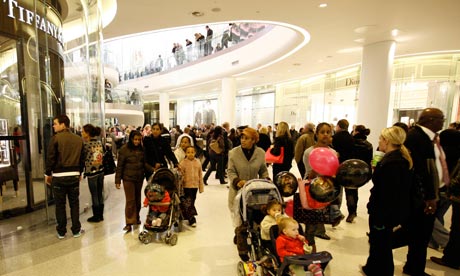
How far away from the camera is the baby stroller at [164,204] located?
359 cm

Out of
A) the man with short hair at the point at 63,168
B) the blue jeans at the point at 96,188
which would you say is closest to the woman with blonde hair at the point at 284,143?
the blue jeans at the point at 96,188

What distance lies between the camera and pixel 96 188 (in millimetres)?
4363

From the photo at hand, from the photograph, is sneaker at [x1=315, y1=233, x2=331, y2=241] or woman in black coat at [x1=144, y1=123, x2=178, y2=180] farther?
woman in black coat at [x1=144, y1=123, x2=178, y2=180]

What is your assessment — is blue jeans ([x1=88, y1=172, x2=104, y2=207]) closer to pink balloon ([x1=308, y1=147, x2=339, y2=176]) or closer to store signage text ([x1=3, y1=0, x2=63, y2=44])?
store signage text ([x1=3, y1=0, x2=63, y2=44])

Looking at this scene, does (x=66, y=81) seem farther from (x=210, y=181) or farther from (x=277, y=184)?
(x=277, y=184)

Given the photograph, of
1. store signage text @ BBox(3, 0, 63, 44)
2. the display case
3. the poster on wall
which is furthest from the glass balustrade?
the display case

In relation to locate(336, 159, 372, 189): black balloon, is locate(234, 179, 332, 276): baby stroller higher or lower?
lower

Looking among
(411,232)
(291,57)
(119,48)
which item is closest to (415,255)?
(411,232)

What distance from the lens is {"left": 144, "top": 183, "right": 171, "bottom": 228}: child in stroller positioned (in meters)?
3.58

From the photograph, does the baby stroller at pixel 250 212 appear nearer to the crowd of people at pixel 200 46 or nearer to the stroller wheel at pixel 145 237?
the stroller wheel at pixel 145 237

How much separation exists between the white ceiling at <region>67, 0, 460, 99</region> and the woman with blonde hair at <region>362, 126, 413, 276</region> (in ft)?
13.9

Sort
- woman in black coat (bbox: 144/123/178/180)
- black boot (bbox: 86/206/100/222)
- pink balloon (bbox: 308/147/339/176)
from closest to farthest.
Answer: pink balloon (bbox: 308/147/339/176) < woman in black coat (bbox: 144/123/178/180) < black boot (bbox: 86/206/100/222)

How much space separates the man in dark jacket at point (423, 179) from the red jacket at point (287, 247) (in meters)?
1.43

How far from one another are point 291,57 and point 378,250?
8788mm
